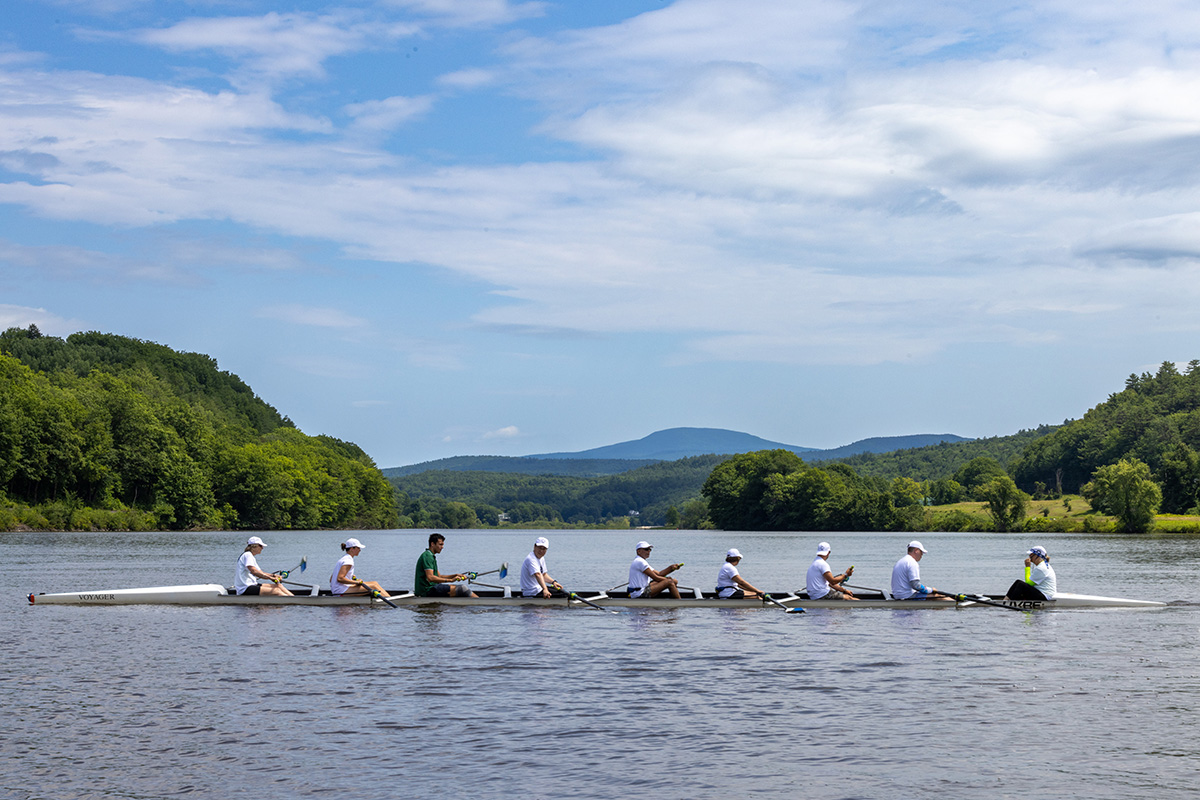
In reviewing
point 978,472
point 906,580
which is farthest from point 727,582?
point 978,472

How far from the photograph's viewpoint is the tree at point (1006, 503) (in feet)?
411

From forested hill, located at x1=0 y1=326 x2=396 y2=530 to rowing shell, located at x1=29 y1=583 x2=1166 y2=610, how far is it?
68577 mm

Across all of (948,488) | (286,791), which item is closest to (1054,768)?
→ (286,791)

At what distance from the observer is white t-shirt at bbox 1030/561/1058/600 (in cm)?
2758

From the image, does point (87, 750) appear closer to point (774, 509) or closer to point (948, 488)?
point (774, 509)

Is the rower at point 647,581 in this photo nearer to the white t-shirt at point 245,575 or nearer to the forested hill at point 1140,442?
the white t-shirt at point 245,575

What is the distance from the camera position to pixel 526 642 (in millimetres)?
22781

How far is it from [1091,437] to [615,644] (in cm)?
16480

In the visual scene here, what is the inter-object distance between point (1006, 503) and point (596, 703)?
119898 mm

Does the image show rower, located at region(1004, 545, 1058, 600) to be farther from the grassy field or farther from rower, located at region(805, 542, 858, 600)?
the grassy field

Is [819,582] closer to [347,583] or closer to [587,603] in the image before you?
[587,603]

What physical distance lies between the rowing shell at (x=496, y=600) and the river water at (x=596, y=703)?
381mm

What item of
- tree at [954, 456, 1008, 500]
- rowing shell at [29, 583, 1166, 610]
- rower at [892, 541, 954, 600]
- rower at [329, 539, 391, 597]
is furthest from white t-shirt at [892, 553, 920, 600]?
tree at [954, 456, 1008, 500]

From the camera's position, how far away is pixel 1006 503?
12525cm
